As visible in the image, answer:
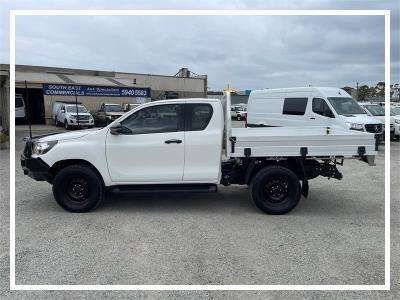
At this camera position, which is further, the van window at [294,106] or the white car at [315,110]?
the van window at [294,106]

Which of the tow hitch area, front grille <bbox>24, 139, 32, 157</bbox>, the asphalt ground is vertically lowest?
the asphalt ground

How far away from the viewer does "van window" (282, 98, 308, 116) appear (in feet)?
46.8

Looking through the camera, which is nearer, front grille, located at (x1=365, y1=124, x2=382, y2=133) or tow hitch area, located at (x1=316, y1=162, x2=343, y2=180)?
tow hitch area, located at (x1=316, y1=162, x2=343, y2=180)

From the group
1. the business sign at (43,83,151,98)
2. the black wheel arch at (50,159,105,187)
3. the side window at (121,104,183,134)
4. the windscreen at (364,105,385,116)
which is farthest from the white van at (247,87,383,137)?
the business sign at (43,83,151,98)

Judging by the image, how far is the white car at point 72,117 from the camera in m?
25.0

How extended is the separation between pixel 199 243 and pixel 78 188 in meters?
2.32

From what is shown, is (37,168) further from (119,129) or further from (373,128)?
(373,128)

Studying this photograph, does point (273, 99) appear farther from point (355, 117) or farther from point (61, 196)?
point (61, 196)

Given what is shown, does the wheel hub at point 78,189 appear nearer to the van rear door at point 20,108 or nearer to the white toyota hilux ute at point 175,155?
the white toyota hilux ute at point 175,155

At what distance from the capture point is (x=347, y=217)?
19.9 ft

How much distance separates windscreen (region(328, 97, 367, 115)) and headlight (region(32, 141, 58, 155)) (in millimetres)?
10310

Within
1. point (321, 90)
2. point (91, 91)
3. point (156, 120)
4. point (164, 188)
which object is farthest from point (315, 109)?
point (91, 91)

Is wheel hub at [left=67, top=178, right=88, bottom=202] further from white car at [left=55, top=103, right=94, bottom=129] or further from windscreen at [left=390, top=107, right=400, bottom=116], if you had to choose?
white car at [left=55, top=103, right=94, bottom=129]

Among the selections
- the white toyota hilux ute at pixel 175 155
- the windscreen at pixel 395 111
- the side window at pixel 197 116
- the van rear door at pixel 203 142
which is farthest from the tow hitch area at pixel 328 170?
the windscreen at pixel 395 111
